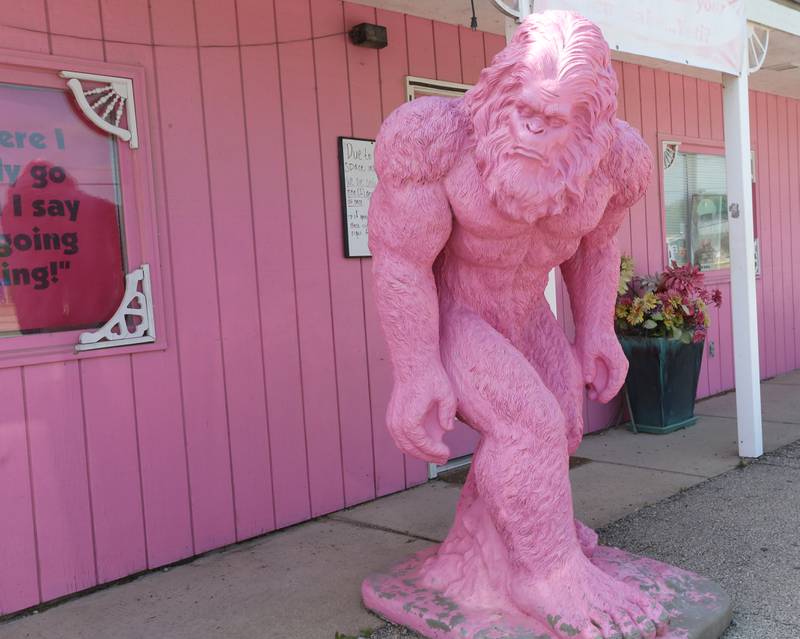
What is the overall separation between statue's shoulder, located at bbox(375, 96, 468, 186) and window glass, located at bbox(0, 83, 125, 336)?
5.35ft

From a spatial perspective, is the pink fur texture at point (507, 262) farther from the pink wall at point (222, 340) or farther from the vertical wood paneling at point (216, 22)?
the vertical wood paneling at point (216, 22)

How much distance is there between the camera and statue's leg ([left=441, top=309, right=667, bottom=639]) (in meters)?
2.31

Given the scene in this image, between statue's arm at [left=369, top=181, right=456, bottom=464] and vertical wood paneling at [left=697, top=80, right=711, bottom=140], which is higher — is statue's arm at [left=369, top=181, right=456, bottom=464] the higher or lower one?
the lower one

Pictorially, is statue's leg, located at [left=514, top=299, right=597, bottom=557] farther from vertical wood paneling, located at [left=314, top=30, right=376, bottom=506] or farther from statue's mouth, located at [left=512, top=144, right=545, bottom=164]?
vertical wood paneling, located at [left=314, top=30, right=376, bottom=506]

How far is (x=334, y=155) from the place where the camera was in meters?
4.26

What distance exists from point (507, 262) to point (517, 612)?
1091 mm

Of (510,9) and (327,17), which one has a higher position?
(327,17)

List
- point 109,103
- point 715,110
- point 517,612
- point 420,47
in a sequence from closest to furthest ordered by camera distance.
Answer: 1. point 517,612
2. point 109,103
3. point 420,47
4. point 715,110

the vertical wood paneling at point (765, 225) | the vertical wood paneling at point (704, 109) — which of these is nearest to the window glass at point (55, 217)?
the vertical wood paneling at point (704, 109)

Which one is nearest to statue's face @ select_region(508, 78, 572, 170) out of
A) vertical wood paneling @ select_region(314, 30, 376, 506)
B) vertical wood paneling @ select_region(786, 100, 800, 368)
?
vertical wood paneling @ select_region(314, 30, 376, 506)

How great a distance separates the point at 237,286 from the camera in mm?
3852

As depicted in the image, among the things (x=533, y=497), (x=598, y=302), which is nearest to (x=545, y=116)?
(x=598, y=302)

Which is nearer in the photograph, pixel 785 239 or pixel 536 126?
pixel 536 126

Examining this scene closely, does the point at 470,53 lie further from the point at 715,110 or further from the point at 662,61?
the point at 715,110
